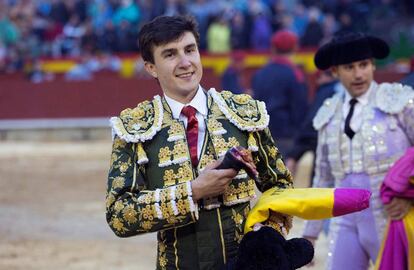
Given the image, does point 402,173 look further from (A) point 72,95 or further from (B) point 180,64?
Answer: (A) point 72,95

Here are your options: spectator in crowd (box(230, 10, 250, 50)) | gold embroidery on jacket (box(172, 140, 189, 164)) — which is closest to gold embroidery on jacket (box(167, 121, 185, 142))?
gold embroidery on jacket (box(172, 140, 189, 164))

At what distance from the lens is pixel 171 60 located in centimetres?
350

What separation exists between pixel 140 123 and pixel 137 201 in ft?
0.92

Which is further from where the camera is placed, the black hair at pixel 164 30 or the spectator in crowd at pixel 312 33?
the spectator in crowd at pixel 312 33

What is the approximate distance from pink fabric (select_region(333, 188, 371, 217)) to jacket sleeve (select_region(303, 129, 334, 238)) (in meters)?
1.78

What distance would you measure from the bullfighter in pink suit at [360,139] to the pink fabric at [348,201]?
1502mm

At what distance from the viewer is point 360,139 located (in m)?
5.18

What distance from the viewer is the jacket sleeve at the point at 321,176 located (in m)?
5.31

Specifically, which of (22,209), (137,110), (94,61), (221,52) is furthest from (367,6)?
(137,110)

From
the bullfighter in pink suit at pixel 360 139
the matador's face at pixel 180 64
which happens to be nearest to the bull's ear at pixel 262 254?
the matador's face at pixel 180 64

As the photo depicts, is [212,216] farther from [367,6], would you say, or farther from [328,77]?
[367,6]

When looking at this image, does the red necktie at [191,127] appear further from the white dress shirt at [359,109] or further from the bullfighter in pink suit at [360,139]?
the white dress shirt at [359,109]

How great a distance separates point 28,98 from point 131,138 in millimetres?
16819

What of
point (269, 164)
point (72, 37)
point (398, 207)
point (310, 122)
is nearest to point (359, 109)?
point (398, 207)
